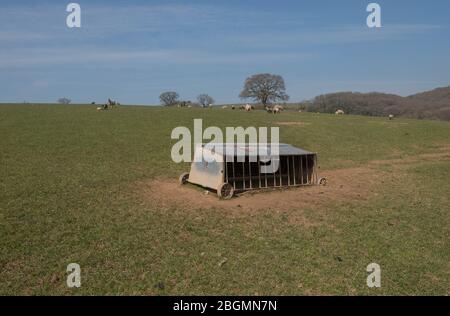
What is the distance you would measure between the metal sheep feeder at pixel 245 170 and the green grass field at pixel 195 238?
1.83 meters

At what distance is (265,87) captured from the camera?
298ft

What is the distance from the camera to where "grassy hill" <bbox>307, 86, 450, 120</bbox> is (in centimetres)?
8637

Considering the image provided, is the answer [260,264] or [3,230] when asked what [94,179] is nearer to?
[3,230]

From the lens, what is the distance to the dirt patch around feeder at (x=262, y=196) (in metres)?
12.2

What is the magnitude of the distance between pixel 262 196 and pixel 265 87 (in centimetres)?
7972

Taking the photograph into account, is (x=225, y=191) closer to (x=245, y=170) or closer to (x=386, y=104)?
(x=245, y=170)

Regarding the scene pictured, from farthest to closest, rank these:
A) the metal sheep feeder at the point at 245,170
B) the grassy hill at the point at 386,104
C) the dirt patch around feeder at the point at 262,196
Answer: the grassy hill at the point at 386,104, the metal sheep feeder at the point at 245,170, the dirt patch around feeder at the point at 262,196

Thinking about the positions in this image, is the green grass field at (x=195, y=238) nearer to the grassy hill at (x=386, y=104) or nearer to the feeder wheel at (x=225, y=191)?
the feeder wheel at (x=225, y=191)

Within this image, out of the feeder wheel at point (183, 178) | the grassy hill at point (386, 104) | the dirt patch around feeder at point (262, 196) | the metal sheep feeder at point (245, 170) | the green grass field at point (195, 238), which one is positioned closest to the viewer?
the green grass field at point (195, 238)

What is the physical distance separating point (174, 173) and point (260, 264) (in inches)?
390

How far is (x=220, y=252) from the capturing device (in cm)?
871

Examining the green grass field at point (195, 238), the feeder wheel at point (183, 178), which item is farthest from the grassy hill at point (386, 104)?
the green grass field at point (195, 238)

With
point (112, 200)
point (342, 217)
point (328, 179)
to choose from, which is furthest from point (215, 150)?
point (328, 179)
